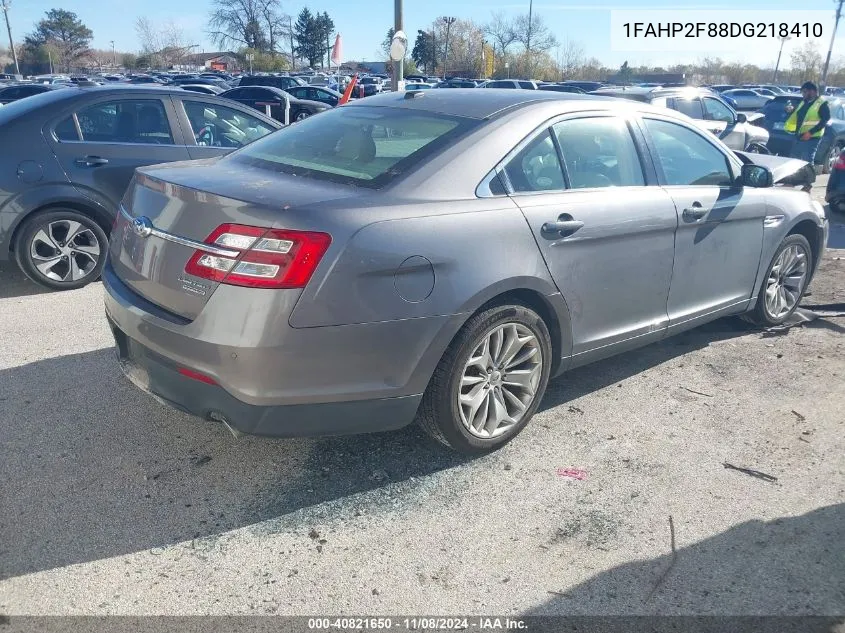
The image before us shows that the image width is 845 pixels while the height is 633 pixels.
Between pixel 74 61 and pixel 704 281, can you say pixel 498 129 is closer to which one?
pixel 704 281

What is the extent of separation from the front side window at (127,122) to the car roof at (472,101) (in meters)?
2.79

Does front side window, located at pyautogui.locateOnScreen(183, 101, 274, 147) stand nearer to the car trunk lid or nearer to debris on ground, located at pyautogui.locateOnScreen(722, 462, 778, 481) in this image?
the car trunk lid

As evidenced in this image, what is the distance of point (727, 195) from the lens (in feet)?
14.7

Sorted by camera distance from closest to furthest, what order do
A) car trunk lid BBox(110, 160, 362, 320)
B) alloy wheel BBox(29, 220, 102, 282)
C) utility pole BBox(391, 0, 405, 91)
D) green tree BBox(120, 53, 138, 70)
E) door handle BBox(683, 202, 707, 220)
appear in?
car trunk lid BBox(110, 160, 362, 320) → door handle BBox(683, 202, 707, 220) → alloy wheel BBox(29, 220, 102, 282) → utility pole BBox(391, 0, 405, 91) → green tree BBox(120, 53, 138, 70)

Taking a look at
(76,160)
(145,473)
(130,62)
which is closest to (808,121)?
(76,160)

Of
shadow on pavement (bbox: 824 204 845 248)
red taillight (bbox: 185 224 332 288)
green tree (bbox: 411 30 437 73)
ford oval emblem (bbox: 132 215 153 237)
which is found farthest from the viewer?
green tree (bbox: 411 30 437 73)

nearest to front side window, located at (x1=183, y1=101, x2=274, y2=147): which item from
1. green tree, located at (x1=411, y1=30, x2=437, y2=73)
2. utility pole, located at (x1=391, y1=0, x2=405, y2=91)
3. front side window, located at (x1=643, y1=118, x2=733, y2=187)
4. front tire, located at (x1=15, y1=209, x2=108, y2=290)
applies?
front tire, located at (x1=15, y1=209, x2=108, y2=290)

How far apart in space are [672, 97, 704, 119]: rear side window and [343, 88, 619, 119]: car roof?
8.98 metres

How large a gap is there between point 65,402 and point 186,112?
133 inches

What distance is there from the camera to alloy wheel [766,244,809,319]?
5145mm

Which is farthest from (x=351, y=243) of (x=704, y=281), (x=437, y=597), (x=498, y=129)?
(x=704, y=281)

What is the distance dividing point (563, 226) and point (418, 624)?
1903 millimetres

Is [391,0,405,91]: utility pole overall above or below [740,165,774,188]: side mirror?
above

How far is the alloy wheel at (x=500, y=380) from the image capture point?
10.8 ft
